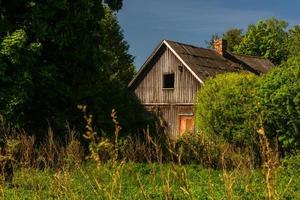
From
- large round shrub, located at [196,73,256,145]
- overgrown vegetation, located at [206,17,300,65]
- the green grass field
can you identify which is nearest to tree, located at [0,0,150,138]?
large round shrub, located at [196,73,256,145]

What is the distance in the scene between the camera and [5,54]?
60.2 feet

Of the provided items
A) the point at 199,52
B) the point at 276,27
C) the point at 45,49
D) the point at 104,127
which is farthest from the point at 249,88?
the point at 276,27

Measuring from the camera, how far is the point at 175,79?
112 ft

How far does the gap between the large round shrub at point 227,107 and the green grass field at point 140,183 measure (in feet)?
11.3

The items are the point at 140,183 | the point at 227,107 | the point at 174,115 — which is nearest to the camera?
the point at 140,183

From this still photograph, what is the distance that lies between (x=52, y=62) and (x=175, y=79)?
14138mm

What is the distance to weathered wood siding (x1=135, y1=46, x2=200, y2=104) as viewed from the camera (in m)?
33.1

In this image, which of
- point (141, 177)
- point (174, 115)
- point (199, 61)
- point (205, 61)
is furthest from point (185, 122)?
point (141, 177)

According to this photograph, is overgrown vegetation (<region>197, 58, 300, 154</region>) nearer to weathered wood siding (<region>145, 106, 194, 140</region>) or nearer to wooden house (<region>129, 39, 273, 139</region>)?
wooden house (<region>129, 39, 273, 139</region>)

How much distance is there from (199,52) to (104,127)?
15.0m

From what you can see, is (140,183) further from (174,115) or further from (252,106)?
(174,115)

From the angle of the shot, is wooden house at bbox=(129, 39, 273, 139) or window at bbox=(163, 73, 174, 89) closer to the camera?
wooden house at bbox=(129, 39, 273, 139)

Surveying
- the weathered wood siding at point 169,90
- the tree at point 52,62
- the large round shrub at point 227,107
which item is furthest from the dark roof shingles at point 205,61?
the tree at point 52,62

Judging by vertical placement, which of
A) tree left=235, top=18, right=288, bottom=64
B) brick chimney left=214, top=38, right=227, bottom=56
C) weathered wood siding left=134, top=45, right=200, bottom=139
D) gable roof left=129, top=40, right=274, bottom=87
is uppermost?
tree left=235, top=18, right=288, bottom=64
